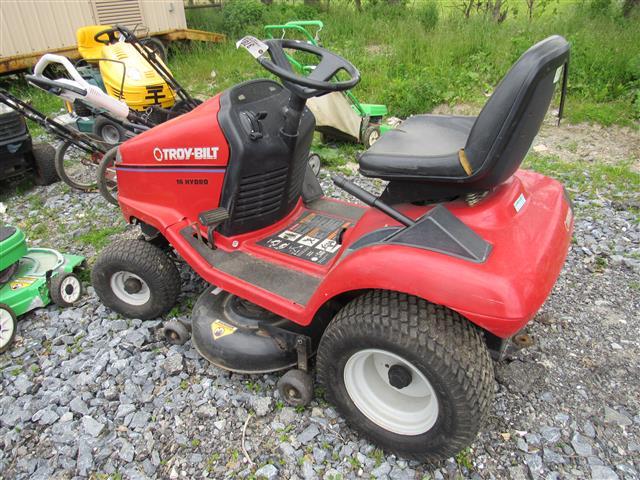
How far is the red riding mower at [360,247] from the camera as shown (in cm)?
156

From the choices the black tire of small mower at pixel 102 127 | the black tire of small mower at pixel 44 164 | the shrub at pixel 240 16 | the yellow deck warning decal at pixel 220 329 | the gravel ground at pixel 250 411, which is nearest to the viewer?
the gravel ground at pixel 250 411

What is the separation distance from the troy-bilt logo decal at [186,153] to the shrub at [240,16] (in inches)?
315

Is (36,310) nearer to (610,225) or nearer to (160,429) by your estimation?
(160,429)

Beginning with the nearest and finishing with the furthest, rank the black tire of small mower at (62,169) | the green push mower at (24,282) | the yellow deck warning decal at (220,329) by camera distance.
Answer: the yellow deck warning decal at (220,329) → the green push mower at (24,282) → the black tire of small mower at (62,169)

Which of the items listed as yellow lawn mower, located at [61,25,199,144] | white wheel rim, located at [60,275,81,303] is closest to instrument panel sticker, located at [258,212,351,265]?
white wheel rim, located at [60,275,81,303]

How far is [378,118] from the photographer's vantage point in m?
5.24

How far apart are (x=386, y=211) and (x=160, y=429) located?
133 cm

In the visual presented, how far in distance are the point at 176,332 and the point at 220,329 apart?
13.0 inches

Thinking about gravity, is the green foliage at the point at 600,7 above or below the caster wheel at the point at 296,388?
above

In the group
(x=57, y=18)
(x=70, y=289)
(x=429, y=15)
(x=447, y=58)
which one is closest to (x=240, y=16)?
(x=57, y=18)

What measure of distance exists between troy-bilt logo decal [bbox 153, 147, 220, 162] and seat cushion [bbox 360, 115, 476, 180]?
803mm

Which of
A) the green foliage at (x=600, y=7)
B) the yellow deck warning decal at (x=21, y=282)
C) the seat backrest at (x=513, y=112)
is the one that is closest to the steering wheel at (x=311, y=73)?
the seat backrest at (x=513, y=112)

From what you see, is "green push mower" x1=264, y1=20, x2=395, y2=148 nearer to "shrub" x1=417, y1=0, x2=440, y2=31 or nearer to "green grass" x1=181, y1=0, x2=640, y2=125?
"green grass" x1=181, y1=0, x2=640, y2=125

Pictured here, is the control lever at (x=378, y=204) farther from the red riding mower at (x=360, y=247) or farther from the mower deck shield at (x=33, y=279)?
the mower deck shield at (x=33, y=279)
